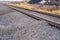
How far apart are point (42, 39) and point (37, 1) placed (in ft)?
86.9

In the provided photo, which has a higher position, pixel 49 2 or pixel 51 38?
pixel 51 38

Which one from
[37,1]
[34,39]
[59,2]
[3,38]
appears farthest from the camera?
[37,1]

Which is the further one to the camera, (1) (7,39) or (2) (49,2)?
(2) (49,2)

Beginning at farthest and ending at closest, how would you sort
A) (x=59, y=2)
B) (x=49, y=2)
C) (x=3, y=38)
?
(x=49, y=2) < (x=59, y=2) < (x=3, y=38)

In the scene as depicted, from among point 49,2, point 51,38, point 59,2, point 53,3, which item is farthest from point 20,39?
point 49,2

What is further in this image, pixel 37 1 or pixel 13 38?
pixel 37 1

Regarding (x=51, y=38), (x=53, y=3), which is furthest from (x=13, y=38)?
(x=53, y=3)

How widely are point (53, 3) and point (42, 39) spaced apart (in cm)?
1776

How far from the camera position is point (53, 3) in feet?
72.3

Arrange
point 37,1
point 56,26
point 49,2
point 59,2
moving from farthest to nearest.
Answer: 1. point 37,1
2. point 49,2
3. point 59,2
4. point 56,26

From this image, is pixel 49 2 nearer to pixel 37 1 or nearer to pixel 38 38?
pixel 37 1

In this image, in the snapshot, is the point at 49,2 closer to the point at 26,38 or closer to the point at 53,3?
the point at 53,3

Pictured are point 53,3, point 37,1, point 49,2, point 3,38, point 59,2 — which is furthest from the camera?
point 37,1

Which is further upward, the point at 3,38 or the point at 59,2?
the point at 3,38
